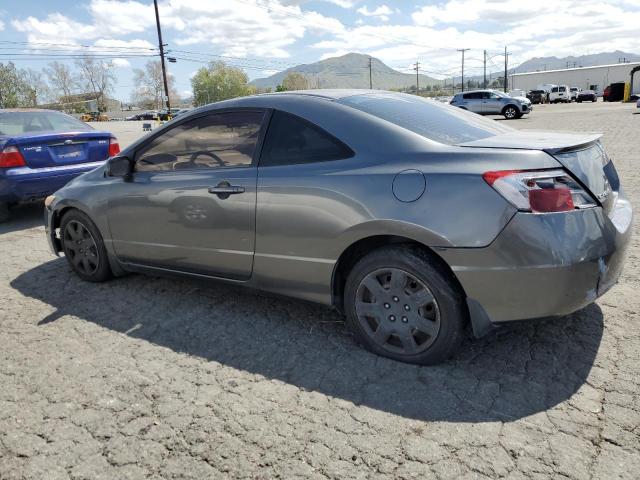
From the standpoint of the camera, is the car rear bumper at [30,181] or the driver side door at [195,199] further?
the car rear bumper at [30,181]

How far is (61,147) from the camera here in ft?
23.0

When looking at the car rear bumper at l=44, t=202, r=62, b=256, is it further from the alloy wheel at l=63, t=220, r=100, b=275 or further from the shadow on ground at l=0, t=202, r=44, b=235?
the shadow on ground at l=0, t=202, r=44, b=235

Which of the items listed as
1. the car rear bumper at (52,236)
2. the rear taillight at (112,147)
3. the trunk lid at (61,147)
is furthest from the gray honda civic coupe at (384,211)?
the rear taillight at (112,147)

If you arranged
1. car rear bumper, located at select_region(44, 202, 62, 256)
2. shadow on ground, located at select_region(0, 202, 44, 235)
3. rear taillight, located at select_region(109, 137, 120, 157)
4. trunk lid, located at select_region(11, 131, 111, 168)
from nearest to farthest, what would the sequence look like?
car rear bumper, located at select_region(44, 202, 62, 256) → trunk lid, located at select_region(11, 131, 111, 168) → shadow on ground, located at select_region(0, 202, 44, 235) → rear taillight, located at select_region(109, 137, 120, 157)

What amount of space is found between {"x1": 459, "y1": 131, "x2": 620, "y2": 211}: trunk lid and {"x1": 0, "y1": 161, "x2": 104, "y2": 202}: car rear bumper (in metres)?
5.96

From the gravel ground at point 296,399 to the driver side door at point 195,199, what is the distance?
48 centimetres

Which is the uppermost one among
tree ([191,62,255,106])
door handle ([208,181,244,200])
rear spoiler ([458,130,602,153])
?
tree ([191,62,255,106])

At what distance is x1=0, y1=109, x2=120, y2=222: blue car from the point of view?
664 cm

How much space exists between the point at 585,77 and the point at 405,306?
318 ft

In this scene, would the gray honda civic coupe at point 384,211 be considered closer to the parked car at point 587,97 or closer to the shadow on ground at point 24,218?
the shadow on ground at point 24,218

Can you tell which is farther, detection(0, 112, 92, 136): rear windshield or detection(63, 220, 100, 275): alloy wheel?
detection(0, 112, 92, 136): rear windshield

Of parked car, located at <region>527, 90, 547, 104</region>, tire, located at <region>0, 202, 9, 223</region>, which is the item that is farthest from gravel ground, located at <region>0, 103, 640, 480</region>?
parked car, located at <region>527, 90, 547, 104</region>

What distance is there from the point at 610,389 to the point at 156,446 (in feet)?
7.33

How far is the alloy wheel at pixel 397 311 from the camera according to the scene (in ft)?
9.11
